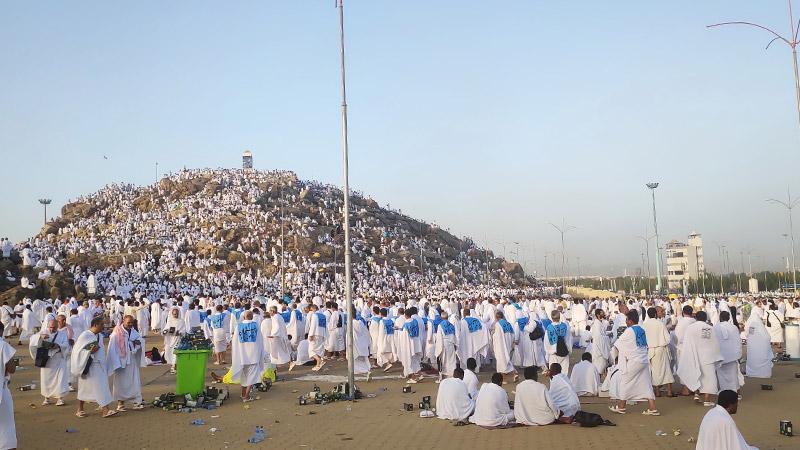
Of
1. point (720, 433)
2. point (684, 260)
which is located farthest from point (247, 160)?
point (720, 433)

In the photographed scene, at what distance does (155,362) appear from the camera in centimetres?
2180

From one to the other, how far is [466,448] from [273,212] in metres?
80.8

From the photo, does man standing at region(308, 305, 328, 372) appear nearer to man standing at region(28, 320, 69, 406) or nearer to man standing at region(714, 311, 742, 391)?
man standing at region(28, 320, 69, 406)

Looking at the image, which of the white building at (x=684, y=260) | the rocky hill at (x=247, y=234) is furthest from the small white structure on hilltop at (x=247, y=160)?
the white building at (x=684, y=260)

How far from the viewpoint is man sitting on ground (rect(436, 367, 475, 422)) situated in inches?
463

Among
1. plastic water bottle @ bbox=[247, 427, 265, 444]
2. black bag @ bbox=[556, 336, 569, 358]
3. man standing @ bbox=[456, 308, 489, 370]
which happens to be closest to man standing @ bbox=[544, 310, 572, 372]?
black bag @ bbox=[556, 336, 569, 358]

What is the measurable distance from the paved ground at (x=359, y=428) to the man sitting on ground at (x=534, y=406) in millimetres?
177

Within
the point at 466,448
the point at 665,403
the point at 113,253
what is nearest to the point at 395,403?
the point at 466,448

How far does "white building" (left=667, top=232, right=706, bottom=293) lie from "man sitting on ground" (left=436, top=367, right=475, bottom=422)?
102846 mm

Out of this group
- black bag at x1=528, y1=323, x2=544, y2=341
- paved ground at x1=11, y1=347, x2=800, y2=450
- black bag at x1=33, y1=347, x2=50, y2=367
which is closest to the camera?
paved ground at x1=11, y1=347, x2=800, y2=450

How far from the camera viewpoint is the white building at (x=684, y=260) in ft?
371

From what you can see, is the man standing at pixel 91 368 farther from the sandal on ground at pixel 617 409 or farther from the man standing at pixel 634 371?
the man standing at pixel 634 371

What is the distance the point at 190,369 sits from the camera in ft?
45.3

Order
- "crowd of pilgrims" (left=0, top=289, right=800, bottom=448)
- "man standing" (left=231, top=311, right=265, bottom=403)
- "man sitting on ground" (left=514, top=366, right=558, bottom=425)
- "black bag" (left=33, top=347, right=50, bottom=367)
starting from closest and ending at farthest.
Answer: "man sitting on ground" (left=514, top=366, right=558, bottom=425) → "crowd of pilgrims" (left=0, top=289, right=800, bottom=448) → "black bag" (left=33, top=347, right=50, bottom=367) → "man standing" (left=231, top=311, right=265, bottom=403)
